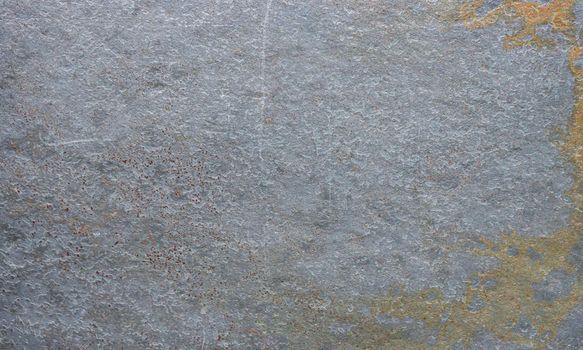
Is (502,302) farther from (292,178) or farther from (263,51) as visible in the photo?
(263,51)

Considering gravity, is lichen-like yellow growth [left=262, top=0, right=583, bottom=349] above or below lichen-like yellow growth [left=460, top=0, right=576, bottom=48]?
below

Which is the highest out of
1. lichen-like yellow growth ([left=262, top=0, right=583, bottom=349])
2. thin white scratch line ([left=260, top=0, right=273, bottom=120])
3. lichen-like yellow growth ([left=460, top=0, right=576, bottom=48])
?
lichen-like yellow growth ([left=460, top=0, right=576, bottom=48])

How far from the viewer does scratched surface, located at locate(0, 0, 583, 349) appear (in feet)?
4.76

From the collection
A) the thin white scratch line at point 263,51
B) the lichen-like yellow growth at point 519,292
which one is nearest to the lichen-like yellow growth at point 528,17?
the lichen-like yellow growth at point 519,292

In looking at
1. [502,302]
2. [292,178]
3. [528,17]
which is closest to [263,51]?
[292,178]

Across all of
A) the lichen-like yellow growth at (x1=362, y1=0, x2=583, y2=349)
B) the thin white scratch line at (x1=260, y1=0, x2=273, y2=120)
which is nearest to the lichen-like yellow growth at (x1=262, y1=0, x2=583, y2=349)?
the lichen-like yellow growth at (x1=362, y1=0, x2=583, y2=349)

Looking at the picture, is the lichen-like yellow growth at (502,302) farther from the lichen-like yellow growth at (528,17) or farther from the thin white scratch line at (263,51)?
the thin white scratch line at (263,51)

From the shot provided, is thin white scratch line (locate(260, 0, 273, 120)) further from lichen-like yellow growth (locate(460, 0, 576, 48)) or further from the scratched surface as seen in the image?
lichen-like yellow growth (locate(460, 0, 576, 48))

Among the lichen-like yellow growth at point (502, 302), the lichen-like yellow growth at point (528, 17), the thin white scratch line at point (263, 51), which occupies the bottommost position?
the lichen-like yellow growth at point (502, 302)

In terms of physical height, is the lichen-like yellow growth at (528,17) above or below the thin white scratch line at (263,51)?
above

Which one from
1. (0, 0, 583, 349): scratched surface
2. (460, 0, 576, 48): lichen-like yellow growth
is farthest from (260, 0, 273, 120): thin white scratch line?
(460, 0, 576, 48): lichen-like yellow growth

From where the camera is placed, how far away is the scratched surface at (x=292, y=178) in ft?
4.76

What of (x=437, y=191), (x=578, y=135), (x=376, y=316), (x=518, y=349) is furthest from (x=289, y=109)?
(x=518, y=349)

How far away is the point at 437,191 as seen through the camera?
4.81ft
